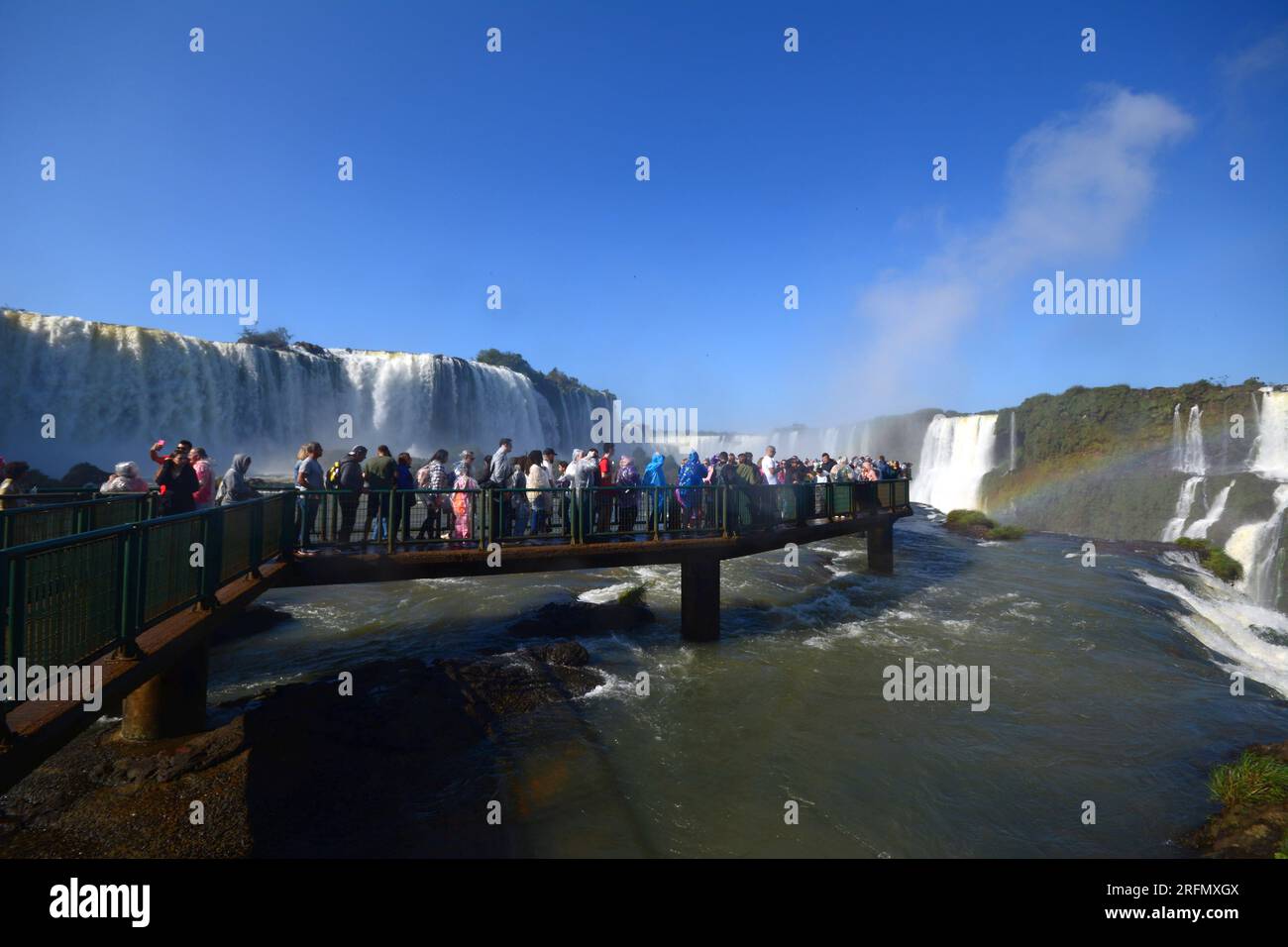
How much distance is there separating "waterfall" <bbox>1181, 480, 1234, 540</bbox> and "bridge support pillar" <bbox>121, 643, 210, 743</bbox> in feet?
141

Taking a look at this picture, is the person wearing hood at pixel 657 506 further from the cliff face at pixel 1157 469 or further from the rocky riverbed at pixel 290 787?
the cliff face at pixel 1157 469

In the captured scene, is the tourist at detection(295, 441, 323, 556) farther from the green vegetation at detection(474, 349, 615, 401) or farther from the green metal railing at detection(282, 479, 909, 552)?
the green vegetation at detection(474, 349, 615, 401)

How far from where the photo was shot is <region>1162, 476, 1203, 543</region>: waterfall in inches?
1277

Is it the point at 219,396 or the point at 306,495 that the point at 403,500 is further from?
the point at 219,396

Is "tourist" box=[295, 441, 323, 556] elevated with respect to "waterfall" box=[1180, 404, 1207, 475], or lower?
lower

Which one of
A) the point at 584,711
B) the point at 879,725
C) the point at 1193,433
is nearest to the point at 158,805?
the point at 584,711

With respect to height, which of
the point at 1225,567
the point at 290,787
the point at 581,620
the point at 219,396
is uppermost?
the point at 219,396

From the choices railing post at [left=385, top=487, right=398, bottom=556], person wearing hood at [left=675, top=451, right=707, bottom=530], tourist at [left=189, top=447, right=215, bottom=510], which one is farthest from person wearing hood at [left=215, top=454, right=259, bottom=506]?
person wearing hood at [left=675, top=451, right=707, bottom=530]

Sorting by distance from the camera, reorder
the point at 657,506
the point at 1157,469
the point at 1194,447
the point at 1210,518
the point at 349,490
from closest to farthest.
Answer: the point at 349,490, the point at 657,506, the point at 1210,518, the point at 1194,447, the point at 1157,469

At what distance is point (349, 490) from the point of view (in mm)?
9266

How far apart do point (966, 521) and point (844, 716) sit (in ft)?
103

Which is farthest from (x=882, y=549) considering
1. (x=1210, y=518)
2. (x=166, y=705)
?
(x=1210, y=518)
